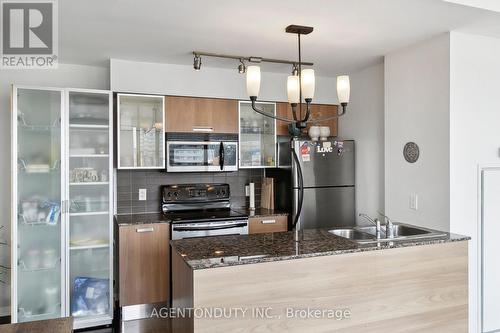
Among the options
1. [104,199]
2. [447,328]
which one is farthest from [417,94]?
[104,199]

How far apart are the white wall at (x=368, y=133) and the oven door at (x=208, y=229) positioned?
55.9 inches

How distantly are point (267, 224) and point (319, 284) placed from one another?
1.79 metres

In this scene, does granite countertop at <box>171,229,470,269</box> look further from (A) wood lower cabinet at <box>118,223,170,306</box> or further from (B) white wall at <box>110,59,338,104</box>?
(B) white wall at <box>110,59,338,104</box>

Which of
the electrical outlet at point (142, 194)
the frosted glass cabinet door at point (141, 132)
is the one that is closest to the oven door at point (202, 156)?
the frosted glass cabinet door at point (141, 132)

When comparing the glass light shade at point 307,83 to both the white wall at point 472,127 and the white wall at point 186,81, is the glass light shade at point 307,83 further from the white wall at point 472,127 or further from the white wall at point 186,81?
the white wall at point 186,81

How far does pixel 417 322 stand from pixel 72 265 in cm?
296

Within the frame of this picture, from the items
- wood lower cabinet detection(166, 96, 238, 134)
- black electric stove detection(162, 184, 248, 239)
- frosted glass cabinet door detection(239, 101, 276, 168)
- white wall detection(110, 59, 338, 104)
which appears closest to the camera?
black electric stove detection(162, 184, 248, 239)

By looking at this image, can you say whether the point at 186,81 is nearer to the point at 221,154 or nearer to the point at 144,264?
the point at 221,154

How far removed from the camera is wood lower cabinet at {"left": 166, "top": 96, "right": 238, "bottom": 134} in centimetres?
385

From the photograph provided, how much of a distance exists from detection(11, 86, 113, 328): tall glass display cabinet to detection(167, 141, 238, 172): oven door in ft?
2.09

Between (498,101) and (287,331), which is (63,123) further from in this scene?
(498,101)

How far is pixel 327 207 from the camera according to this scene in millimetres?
4121

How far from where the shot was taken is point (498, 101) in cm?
312

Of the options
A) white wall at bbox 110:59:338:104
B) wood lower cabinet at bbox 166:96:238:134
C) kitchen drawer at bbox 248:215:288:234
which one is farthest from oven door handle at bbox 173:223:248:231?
white wall at bbox 110:59:338:104
